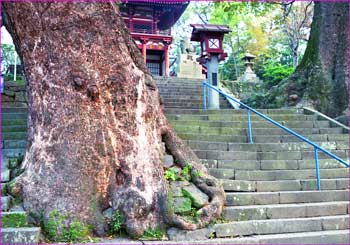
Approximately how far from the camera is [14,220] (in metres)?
3.62

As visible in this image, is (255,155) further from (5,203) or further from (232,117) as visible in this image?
(5,203)

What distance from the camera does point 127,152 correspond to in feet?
13.1

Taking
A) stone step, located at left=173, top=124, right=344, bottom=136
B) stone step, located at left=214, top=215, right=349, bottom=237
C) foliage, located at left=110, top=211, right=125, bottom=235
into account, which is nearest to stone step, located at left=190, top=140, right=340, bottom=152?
stone step, located at left=173, top=124, right=344, bottom=136

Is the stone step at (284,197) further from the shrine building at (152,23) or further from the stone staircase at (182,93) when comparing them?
the shrine building at (152,23)

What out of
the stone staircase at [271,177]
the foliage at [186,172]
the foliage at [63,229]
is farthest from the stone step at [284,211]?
the foliage at [63,229]

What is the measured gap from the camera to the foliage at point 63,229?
357 cm

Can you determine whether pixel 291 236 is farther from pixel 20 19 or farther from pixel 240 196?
pixel 20 19

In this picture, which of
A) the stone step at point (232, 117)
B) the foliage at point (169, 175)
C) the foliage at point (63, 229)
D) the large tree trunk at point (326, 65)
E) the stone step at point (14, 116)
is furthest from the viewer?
→ the large tree trunk at point (326, 65)

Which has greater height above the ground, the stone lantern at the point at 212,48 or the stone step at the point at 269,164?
the stone lantern at the point at 212,48

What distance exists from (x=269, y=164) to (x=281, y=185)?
53 cm

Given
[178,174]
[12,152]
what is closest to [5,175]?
[12,152]

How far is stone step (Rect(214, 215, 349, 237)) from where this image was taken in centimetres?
410

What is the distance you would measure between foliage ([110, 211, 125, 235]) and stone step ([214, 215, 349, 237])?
110cm

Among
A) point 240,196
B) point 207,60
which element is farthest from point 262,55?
point 240,196
